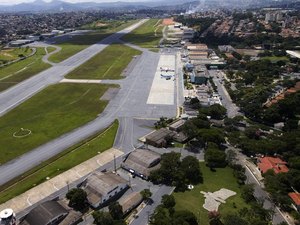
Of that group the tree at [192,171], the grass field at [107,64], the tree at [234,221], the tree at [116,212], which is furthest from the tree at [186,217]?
the grass field at [107,64]

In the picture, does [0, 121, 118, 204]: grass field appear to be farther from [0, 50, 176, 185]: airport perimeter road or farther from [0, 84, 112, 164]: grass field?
[0, 84, 112, 164]: grass field

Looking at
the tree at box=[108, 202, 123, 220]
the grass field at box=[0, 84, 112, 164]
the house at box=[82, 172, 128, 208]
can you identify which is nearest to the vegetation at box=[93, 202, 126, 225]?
the tree at box=[108, 202, 123, 220]

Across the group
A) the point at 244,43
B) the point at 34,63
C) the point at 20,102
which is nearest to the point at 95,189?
the point at 20,102

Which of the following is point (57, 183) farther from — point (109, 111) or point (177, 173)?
point (109, 111)

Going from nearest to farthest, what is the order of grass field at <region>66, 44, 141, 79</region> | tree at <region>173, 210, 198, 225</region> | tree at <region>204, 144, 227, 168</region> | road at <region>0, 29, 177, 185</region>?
1. tree at <region>173, 210, 198, 225</region>
2. tree at <region>204, 144, 227, 168</region>
3. road at <region>0, 29, 177, 185</region>
4. grass field at <region>66, 44, 141, 79</region>

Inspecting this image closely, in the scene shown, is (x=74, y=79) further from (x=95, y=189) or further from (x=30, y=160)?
(x=95, y=189)

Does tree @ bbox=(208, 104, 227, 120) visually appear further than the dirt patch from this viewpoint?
No

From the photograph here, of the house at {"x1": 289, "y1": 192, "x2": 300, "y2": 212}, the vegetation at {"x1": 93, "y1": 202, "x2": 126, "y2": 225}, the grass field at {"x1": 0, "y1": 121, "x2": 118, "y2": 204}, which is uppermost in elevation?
the vegetation at {"x1": 93, "y1": 202, "x2": 126, "y2": 225}
